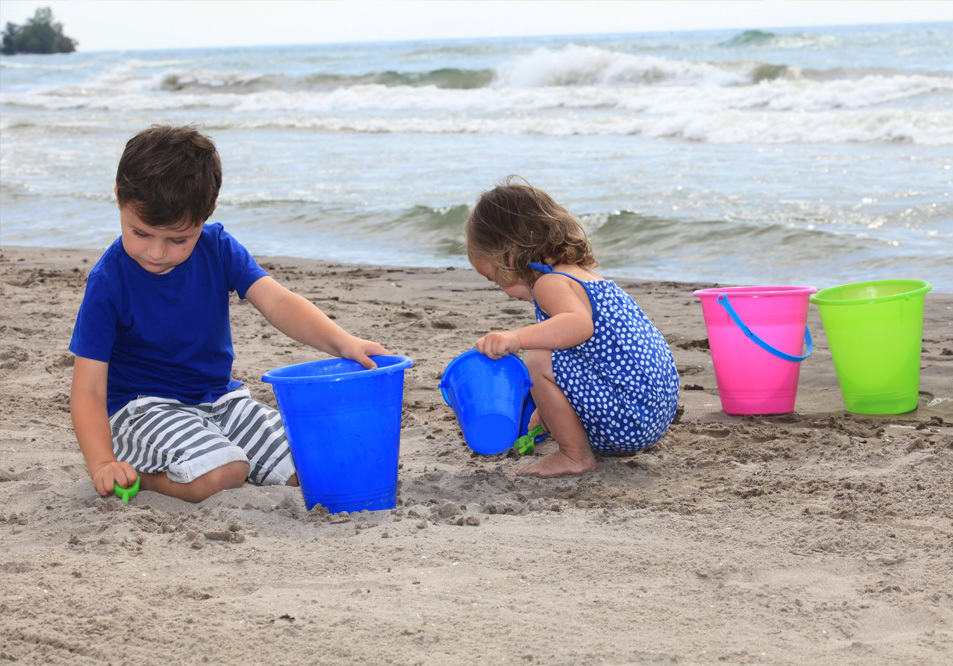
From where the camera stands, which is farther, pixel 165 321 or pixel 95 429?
pixel 165 321

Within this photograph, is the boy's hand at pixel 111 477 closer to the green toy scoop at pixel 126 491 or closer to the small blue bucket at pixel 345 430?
the green toy scoop at pixel 126 491

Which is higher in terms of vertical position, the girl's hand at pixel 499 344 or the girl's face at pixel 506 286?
the girl's face at pixel 506 286

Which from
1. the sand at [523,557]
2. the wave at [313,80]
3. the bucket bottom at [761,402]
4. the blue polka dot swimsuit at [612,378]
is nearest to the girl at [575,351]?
the blue polka dot swimsuit at [612,378]

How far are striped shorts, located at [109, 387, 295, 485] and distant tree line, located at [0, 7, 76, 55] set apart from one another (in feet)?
274

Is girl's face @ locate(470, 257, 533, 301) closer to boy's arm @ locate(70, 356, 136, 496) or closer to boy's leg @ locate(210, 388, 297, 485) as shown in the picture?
boy's leg @ locate(210, 388, 297, 485)

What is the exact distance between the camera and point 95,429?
2.77m

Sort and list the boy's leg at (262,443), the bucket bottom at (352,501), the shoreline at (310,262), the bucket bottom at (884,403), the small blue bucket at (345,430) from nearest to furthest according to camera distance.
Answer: the small blue bucket at (345,430) → the bucket bottom at (352,501) → the boy's leg at (262,443) → the bucket bottom at (884,403) → the shoreline at (310,262)

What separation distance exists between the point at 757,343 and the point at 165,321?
2000 millimetres

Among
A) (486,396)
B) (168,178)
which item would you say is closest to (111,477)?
(168,178)

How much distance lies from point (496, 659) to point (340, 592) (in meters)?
0.45

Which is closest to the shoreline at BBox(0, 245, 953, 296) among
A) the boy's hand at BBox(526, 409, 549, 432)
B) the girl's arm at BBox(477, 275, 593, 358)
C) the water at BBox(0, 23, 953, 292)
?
the water at BBox(0, 23, 953, 292)

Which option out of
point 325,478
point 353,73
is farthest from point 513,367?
point 353,73

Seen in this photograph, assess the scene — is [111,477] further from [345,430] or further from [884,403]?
[884,403]

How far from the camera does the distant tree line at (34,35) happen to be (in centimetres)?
7650
